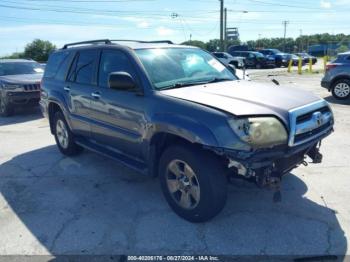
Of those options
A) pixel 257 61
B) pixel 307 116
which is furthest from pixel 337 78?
pixel 257 61

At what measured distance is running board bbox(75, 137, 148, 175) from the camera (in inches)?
169

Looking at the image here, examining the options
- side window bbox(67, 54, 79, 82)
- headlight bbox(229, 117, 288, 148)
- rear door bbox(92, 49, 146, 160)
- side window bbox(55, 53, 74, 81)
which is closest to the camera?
headlight bbox(229, 117, 288, 148)

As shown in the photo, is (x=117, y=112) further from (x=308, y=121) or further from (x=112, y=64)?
(x=308, y=121)

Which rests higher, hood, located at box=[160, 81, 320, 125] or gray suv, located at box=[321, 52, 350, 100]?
hood, located at box=[160, 81, 320, 125]

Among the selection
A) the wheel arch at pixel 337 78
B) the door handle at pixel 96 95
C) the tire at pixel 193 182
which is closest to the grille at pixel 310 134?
the tire at pixel 193 182

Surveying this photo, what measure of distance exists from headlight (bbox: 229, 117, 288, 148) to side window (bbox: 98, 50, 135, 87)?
1.60m

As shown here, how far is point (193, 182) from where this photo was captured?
372 centimetres

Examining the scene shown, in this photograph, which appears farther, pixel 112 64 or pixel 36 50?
pixel 36 50

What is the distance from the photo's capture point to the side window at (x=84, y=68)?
513 centimetres

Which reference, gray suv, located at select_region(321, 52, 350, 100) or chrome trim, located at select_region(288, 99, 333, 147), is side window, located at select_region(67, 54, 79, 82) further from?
gray suv, located at select_region(321, 52, 350, 100)

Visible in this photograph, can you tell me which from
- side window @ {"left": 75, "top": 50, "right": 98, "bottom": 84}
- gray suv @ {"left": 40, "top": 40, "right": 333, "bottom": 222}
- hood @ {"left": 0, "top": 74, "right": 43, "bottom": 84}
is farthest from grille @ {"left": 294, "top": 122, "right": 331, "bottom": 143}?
hood @ {"left": 0, "top": 74, "right": 43, "bottom": 84}

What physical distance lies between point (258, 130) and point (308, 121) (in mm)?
712

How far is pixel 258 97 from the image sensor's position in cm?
373

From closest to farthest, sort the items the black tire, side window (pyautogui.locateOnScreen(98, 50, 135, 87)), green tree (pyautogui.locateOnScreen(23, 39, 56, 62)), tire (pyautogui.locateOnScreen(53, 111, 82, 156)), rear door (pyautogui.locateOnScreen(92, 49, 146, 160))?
1. rear door (pyautogui.locateOnScreen(92, 49, 146, 160))
2. side window (pyautogui.locateOnScreen(98, 50, 135, 87))
3. tire (pyautogui.locateOnScreen(53, 111, 82, 156))
4. the black tire
5. green tree (pyautogui.locateOnScreen(23, 39, 56, 62))
